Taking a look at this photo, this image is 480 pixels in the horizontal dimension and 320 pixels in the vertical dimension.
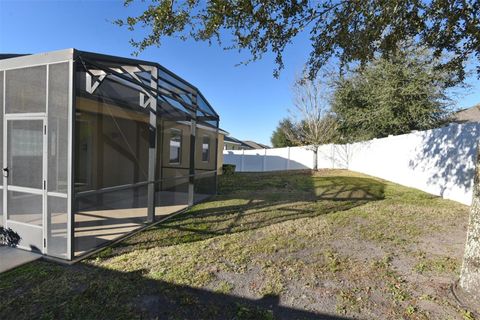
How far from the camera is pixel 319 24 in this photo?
416 centimetres

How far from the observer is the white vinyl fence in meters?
7.27

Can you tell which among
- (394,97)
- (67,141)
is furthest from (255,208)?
(394,97)

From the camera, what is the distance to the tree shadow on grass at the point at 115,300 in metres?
2.59

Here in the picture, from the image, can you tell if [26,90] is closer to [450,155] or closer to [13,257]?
[13,257]

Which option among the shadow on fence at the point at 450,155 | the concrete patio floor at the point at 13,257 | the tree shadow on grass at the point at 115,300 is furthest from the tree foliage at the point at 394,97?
the concrete patio floor at the point at 13,257

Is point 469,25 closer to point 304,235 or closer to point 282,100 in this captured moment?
point 304,235

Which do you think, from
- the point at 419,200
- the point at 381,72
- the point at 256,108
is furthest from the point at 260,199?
the point at 256,108

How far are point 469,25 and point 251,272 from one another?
14.9 ft

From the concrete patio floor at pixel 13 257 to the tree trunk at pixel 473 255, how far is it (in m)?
5.56

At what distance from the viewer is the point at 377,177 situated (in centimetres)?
1305

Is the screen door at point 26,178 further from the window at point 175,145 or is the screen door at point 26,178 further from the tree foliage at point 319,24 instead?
the window at point 175,145

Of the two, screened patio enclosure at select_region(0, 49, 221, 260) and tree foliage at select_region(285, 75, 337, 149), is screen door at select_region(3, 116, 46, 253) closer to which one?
screened patio enclosure at select_region(0, 49, 221, 260)

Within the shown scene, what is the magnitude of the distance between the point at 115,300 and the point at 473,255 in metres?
4.02

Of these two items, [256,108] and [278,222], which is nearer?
[278,222]
